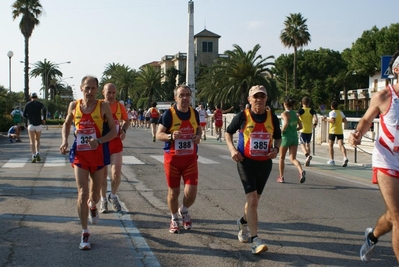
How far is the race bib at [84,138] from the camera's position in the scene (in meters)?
6.07

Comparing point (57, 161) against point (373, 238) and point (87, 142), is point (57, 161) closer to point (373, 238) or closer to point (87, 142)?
point (87, 142)

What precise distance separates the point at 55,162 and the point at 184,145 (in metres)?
9.64

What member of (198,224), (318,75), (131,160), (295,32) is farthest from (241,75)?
(198,224)

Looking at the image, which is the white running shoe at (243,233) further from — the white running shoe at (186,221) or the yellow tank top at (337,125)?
the yellow tank top at (337,125)

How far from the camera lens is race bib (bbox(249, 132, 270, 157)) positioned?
609cm

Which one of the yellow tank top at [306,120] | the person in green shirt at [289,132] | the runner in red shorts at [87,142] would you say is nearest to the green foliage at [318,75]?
the yellow tank top at [306,120]

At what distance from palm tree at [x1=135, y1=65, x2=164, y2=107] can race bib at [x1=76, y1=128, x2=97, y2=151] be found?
8737cm

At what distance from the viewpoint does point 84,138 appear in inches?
239

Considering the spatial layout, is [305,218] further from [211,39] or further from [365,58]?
[211,39]

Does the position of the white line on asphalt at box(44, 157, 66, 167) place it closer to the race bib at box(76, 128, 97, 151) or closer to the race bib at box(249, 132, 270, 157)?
the race bib at box(76, 128, 97, 151)

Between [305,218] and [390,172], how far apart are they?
312cm

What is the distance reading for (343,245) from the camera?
6.18 m

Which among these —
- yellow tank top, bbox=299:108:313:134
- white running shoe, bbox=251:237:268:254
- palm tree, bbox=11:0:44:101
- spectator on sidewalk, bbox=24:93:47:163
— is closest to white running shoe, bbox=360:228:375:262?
white running shoe, bbox=251:237:268:254

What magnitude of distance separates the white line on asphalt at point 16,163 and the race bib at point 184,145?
8.99 meters
